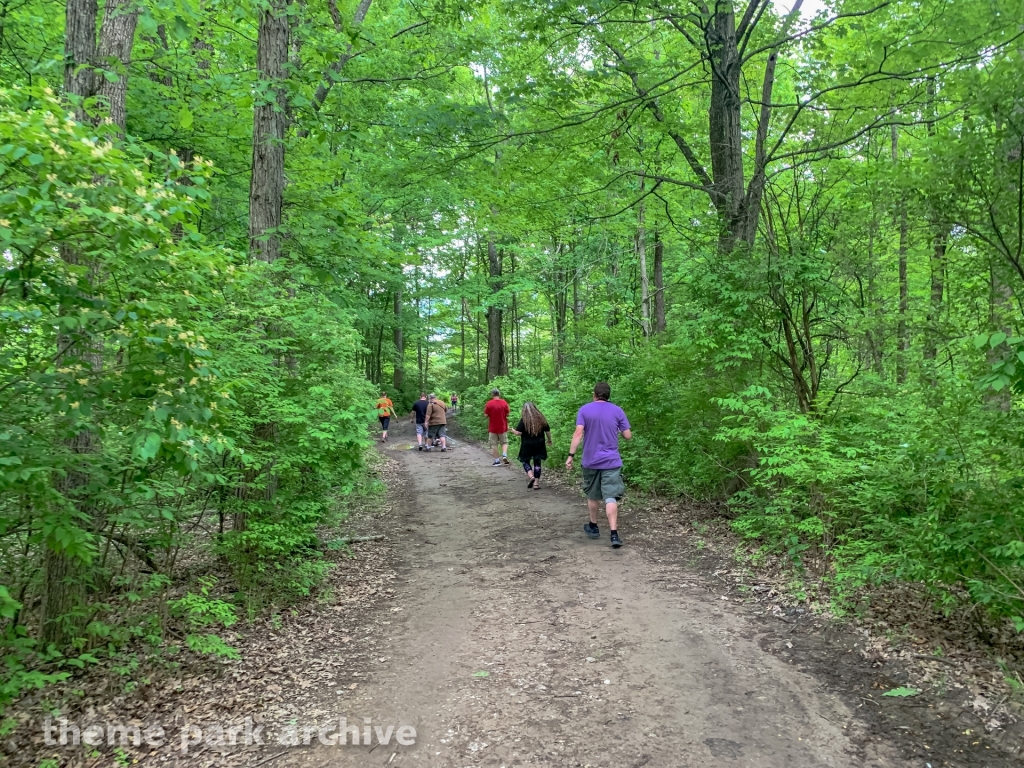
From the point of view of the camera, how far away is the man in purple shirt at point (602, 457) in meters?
6.83

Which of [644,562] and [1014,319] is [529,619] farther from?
[1014,319]

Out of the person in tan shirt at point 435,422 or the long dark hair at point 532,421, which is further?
the person in tan shirt at point 435,422

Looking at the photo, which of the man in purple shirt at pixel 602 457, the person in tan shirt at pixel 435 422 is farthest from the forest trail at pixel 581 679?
the person in tan shirt at pixel 435 422

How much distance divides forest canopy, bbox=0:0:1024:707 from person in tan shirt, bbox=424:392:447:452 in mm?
6638

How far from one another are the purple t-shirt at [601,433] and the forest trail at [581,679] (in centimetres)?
105

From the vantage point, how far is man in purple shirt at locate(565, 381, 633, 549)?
683 centimetres

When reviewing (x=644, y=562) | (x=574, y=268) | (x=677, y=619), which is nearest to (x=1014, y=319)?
(x=677, y=619)

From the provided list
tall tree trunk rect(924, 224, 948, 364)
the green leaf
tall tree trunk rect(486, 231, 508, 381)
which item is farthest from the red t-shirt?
the green leaf

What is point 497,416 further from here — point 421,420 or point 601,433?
point 601,433

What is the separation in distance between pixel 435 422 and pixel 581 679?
1373 cm

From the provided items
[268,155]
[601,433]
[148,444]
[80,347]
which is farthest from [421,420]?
[148,444]

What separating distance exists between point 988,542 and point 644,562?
324 centimetres

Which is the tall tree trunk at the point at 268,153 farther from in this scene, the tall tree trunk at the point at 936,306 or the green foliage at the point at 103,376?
the tall tree trunk at the point at 936,306

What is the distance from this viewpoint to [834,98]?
777 centimetres
